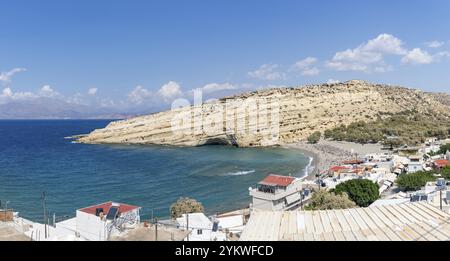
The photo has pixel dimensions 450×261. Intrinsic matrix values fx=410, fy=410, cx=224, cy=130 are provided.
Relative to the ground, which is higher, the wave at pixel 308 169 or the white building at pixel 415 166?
the white building at pixel 415 166

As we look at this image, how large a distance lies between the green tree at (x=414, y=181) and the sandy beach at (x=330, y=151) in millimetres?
12619

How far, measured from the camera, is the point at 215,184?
3123cm

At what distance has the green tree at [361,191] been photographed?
2106 centimetres

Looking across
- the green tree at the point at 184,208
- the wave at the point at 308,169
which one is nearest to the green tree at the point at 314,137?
the wave at the point at 308,169

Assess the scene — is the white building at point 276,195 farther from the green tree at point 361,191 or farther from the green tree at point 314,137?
the green tree at point 314,137

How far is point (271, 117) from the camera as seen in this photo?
2756 inches

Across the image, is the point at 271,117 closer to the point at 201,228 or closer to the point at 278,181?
the point at 278,181

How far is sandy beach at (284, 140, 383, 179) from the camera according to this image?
41125 mm

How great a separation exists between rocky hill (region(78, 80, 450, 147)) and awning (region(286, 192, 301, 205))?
3989 cm

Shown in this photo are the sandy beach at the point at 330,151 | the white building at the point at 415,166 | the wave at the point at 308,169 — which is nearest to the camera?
the white building at the point at 415,166

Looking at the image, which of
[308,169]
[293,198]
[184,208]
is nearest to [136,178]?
[308,169]

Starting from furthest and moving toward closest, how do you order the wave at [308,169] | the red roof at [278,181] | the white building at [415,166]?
the wave at [308,169]
the white building at [415,166]
the red roof at [278,181]
